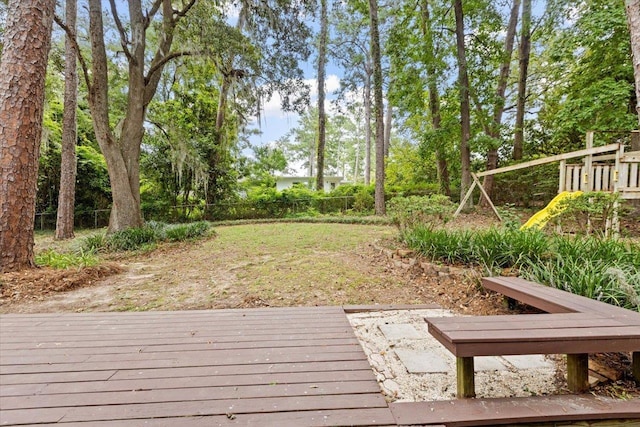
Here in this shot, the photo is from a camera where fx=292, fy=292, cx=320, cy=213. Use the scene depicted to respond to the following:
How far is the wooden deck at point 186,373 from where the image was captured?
1.28 m

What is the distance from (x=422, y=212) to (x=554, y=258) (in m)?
1.95

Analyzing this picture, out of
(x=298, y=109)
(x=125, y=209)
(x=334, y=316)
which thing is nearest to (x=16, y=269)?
(x=125, y=209)

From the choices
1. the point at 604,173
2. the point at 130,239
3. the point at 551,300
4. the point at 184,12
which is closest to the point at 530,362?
the point at 551,300

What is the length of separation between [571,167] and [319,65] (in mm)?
11197

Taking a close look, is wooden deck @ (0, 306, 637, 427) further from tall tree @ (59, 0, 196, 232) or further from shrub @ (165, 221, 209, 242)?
tall tree @ (59, 0, 196, 232)

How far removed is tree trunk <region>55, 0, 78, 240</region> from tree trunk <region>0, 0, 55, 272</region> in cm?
435

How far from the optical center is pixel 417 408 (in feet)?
4.49

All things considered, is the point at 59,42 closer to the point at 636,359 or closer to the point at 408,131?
the point at 636,359

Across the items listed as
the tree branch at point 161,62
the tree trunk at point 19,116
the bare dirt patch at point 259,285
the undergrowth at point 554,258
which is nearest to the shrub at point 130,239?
the bare dirt patch at point 259,285

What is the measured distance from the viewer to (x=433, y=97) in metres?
11.4

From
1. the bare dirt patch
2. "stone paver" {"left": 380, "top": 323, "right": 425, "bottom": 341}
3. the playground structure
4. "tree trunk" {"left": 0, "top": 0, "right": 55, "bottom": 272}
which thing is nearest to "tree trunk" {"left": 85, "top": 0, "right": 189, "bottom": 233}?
the bare dirt patch

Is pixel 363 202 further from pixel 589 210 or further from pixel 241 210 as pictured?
pixel 589 210

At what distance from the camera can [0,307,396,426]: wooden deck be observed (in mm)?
1278

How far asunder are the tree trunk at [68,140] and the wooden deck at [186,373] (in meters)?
6.85
